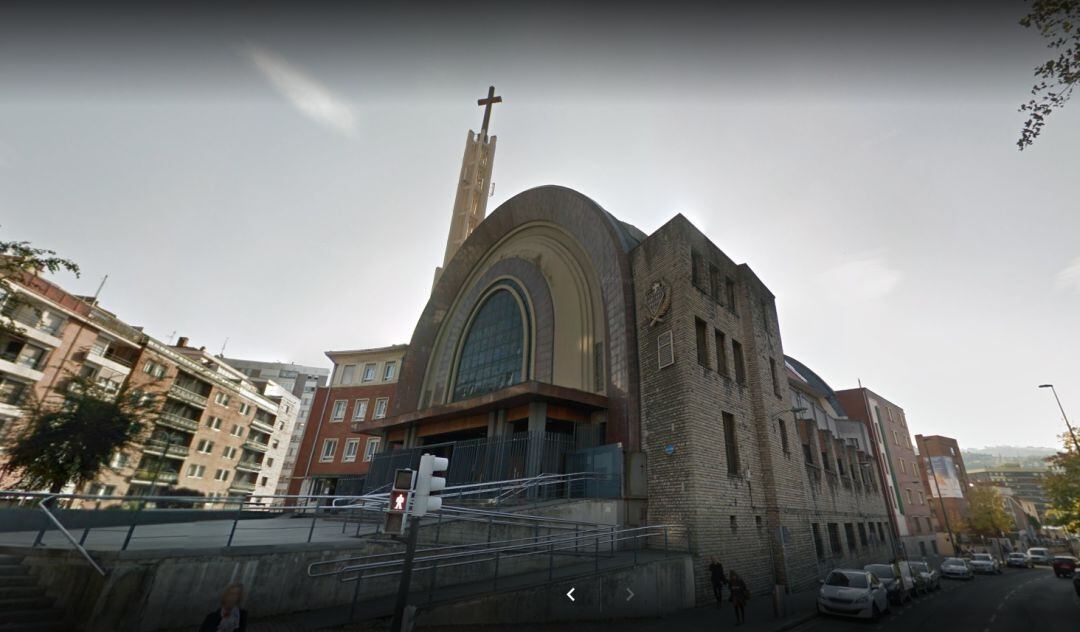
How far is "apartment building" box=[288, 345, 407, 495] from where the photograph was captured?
31250mm

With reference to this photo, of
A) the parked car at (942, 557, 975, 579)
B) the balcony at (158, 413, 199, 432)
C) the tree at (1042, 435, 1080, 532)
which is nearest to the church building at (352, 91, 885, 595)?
the tree at (1042, 435, 1080, 532)

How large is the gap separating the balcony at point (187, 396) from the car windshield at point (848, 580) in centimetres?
4660

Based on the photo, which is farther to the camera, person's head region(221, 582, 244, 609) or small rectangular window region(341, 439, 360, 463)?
small rectangular window region(341, 439, 360, 463)

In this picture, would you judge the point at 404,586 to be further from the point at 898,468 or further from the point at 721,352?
the point at 898,468

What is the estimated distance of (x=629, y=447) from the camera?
→ 14.3 meters

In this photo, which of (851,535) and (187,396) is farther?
(187,396)

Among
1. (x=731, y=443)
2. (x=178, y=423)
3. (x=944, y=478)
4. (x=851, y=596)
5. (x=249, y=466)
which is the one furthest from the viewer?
(x=944, y=478)

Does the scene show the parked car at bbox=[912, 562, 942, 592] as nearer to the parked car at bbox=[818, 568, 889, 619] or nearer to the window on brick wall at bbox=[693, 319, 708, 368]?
the parked car at bbox=[818, 568, 889, 619]

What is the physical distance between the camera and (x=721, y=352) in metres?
16.4

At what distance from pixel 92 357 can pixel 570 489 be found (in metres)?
37.8

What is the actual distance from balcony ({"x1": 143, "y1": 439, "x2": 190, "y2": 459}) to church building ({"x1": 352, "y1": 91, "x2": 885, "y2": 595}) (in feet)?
85.4

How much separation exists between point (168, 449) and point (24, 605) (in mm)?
42311

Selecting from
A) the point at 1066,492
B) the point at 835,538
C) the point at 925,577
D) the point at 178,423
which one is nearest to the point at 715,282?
the point at 835,538

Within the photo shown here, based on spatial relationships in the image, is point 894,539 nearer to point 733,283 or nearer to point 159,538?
point 733,283
